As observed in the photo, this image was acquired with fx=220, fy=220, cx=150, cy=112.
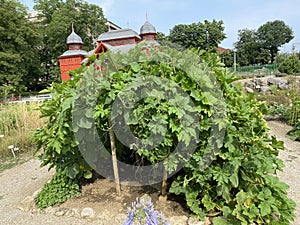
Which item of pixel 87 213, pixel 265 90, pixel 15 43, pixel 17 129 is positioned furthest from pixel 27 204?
pixel 15 43

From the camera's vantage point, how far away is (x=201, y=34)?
3706 cm

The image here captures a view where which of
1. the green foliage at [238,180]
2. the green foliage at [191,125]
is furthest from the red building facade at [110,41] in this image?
the green foliage at [238,180]

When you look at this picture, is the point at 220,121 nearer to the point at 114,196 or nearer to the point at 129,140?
the point at 129,140

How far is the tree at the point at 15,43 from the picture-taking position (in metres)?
20.1

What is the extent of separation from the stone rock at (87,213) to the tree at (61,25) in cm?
2640

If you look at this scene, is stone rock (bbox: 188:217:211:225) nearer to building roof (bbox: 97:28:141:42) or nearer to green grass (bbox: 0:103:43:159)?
green grass (bbox: 0:103:43:159)

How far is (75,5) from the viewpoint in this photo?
2756cm

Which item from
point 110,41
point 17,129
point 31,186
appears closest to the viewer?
point 31,186

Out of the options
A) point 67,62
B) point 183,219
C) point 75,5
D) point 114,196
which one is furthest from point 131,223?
point 75,5

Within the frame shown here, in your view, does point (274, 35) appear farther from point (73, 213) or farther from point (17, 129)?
point (73, 213)

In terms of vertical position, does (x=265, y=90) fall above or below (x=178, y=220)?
above

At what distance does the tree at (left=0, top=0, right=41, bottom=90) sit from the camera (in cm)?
2006

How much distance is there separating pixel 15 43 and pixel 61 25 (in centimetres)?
537

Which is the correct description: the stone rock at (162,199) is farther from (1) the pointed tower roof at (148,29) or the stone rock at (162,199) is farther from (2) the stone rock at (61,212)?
(1) the pointed tower roof at (148,29)
